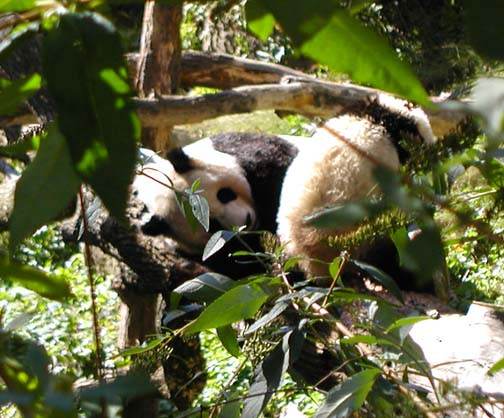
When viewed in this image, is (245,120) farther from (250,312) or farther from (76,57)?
(76,57)

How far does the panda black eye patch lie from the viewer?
11.7 ft

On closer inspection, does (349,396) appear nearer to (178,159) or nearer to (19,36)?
(19,36)

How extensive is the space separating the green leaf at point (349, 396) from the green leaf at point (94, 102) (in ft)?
1.78

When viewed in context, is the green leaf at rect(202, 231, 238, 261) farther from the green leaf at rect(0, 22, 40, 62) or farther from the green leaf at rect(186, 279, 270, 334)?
the green leaf at rect(0, 22, 40, 62)

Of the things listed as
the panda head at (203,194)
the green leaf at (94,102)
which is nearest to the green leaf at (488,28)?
the green leaf at (94,102)

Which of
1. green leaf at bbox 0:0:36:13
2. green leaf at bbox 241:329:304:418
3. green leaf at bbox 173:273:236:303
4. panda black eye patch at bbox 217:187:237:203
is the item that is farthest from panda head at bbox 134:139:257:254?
green leaf at bbox 0:0:36:13

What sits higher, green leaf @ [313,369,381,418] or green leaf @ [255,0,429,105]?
green leaf @ [255,0,429,105]

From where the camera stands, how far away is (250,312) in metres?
1.06

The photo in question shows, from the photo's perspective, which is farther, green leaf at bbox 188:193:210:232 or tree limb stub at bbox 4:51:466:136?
tree limb stub at bbox 4:51:466:136

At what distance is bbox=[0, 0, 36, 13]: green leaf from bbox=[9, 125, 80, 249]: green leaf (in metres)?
0.08

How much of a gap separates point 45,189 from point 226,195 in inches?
121

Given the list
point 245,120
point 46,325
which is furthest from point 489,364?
point 245,120

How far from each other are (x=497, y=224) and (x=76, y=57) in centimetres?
78

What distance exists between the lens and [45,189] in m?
0.51
